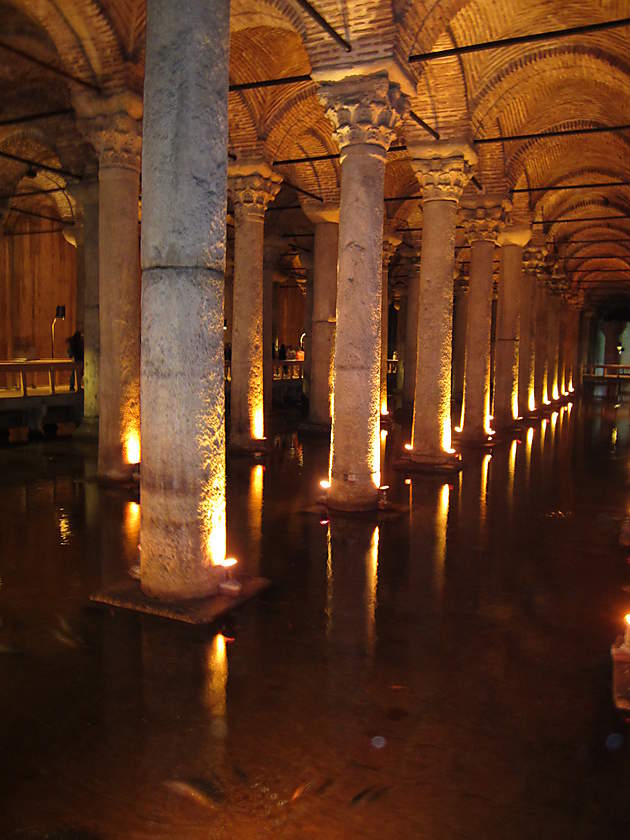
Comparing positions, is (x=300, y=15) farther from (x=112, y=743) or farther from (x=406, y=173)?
(x=406, y=173)

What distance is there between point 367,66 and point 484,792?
22.1ft

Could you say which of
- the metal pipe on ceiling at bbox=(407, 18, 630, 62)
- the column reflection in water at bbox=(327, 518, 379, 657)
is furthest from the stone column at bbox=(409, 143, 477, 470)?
the column reflection in water at bbox=(327, 518, 379, 657)

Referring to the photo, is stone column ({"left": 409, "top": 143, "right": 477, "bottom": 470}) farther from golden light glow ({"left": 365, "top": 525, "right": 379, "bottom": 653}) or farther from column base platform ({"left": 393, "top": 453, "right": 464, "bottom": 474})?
golden light glow ({"left": 365, "top": 525, "right": 379, "bottom": 653})

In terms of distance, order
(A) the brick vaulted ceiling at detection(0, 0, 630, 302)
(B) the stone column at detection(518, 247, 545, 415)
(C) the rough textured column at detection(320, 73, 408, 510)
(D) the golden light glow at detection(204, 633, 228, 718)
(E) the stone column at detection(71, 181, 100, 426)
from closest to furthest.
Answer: (D) the golden light glow at detection(204, 633, 228, 718) → (C) the rough textured column at detection(320, 73, 408, 510) → (A) the brick vaulted ceiling at detection(0, 0, 630, 302) → (E) the stone column at detection(71, 181, 100, 426) → (B) the stone column at detection(518, 247, 545, 415)

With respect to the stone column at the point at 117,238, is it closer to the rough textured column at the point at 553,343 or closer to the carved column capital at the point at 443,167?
the carved column capital at the point at 443,167

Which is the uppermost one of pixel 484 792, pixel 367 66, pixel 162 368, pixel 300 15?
pixel 300 15

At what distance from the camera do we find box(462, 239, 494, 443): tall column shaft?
12.8 meters

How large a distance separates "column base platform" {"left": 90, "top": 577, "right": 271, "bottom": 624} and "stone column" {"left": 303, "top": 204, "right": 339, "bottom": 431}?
9683 mm

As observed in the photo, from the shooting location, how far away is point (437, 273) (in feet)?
32.2

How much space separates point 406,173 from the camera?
1636cm

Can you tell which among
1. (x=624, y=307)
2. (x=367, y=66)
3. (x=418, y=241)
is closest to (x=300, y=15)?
(x=367, y=66)

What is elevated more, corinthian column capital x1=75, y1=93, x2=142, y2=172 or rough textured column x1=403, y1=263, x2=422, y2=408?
corinthian column capital x1=75, y1=93, x2=142, y2=172

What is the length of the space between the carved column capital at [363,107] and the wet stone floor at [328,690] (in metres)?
4.15

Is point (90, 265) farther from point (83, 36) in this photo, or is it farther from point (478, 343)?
point (478, 343)
